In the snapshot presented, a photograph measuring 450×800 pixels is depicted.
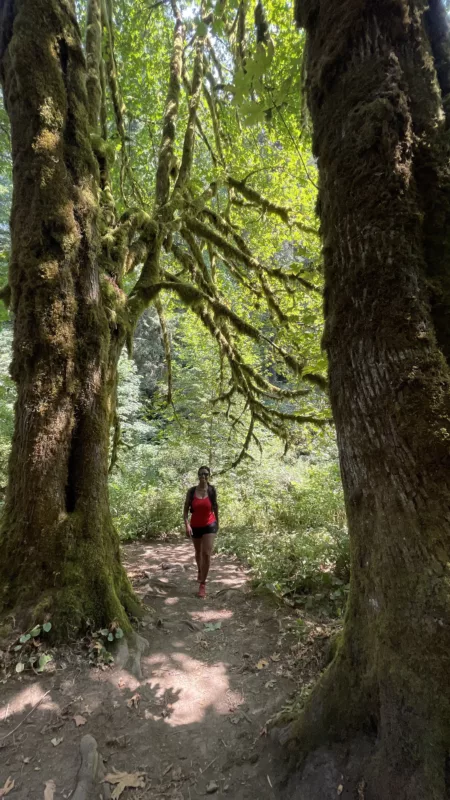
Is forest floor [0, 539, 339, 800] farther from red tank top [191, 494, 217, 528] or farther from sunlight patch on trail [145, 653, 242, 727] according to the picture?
red tank top [191, 494, 217, 528]

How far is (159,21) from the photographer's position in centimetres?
870

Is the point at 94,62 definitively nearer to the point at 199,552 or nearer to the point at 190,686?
the point at 199,552

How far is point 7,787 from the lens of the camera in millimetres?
2348

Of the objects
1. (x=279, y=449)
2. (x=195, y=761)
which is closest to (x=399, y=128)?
(x=195, y=761)

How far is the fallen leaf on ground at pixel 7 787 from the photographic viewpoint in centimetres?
231

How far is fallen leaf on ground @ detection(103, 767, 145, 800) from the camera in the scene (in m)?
2.45

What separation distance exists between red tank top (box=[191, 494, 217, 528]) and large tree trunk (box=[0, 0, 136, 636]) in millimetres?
1395

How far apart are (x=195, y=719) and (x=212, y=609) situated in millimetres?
2092

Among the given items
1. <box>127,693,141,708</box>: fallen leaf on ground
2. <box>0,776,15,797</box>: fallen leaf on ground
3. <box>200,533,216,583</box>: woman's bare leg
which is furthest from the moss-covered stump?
<box>200,533,216,583</box>: woman's bare leg

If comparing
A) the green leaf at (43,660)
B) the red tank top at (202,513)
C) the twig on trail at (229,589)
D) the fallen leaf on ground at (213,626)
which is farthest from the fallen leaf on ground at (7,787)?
the twig on trail at (229,589)

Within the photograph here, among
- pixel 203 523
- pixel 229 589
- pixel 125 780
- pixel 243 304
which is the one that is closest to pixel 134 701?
pixel 125 780

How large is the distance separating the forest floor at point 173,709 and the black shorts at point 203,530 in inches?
42.5

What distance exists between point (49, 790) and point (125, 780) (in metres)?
0.44

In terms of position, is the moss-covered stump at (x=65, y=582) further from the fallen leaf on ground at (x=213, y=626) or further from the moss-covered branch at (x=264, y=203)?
the moss-covered branch at (x=264, y=203)
